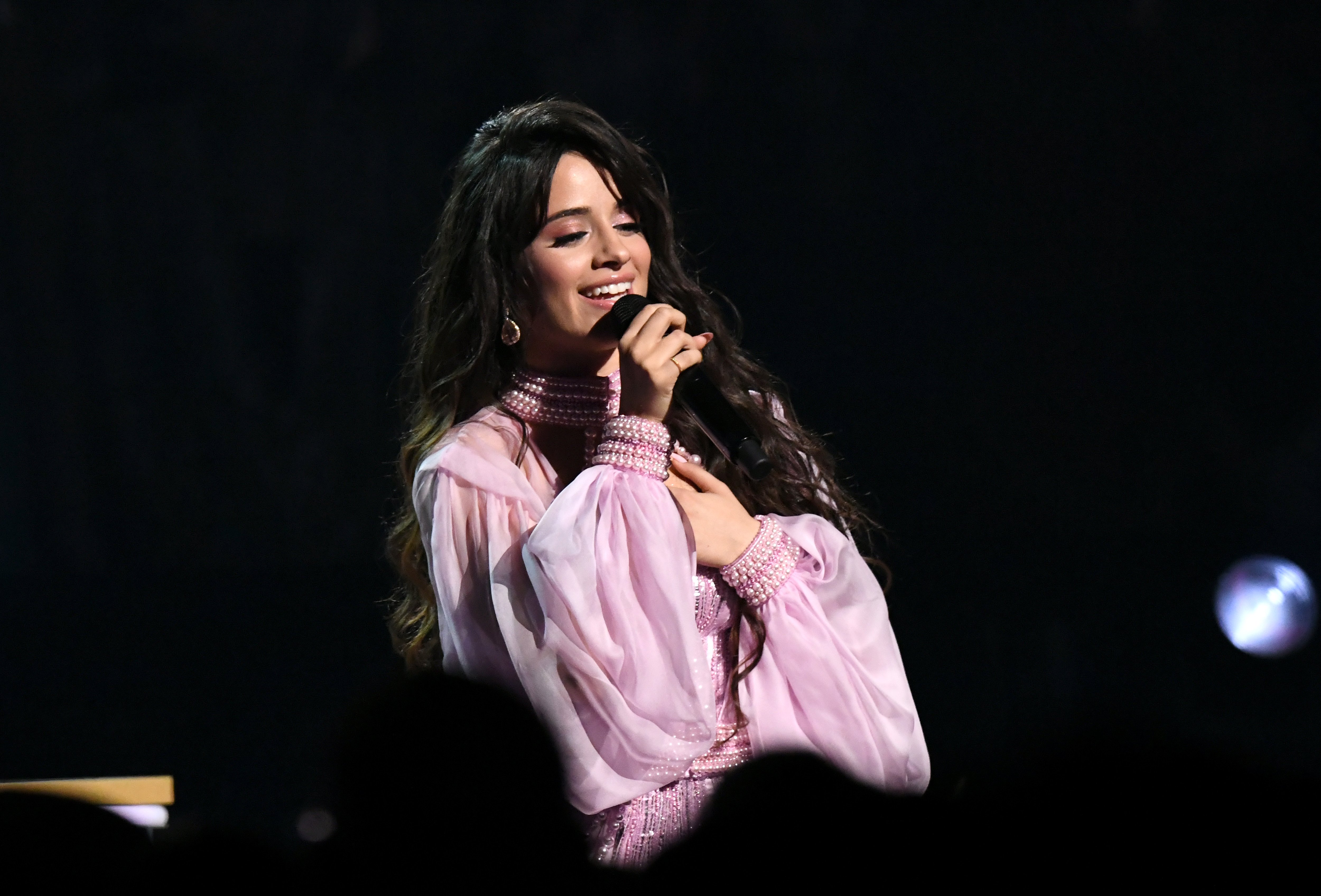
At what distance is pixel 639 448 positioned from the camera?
5.09 feet

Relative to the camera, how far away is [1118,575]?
114 inches

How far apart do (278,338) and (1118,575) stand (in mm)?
1866

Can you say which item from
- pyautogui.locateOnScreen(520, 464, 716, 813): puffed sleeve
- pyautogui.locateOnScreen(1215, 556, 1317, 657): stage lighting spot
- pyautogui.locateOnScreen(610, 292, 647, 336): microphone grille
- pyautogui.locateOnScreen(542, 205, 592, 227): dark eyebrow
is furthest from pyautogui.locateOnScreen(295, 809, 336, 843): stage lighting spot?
pyautogui.locateOnScreen(1215, 556, 1317, 657): stage lighting spot

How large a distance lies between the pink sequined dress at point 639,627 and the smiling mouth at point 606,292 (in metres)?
0.12

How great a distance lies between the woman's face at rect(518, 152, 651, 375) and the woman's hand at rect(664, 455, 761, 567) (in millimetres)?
202

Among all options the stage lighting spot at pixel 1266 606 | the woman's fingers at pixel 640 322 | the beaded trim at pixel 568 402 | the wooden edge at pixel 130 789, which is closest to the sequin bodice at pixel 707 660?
the beaded trim at pixel 568 402

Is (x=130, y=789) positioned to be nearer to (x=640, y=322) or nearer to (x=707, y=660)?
(x=707, y=660)

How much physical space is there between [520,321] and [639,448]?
282 mm

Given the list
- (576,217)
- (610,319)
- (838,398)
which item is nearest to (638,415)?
(610,319)

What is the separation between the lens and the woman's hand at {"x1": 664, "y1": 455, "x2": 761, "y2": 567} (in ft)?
5.23

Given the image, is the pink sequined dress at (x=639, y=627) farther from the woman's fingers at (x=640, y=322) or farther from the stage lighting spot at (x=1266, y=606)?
the stage lighting spot at (x=1266, y=606)

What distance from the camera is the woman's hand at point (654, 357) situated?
152 centimetres

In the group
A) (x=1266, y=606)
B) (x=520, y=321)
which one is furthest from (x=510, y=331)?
(x=1266, y=606)

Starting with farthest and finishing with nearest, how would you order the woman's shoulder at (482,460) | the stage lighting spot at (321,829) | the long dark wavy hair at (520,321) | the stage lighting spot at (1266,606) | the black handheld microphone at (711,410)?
the stage lighting spot at (1266,606)
the long dark wavy hair at (520,321)
the woman's shoulder at (482,460)
the black handheld microphone at (711,410)
the stage lighting spot at (321,829)
